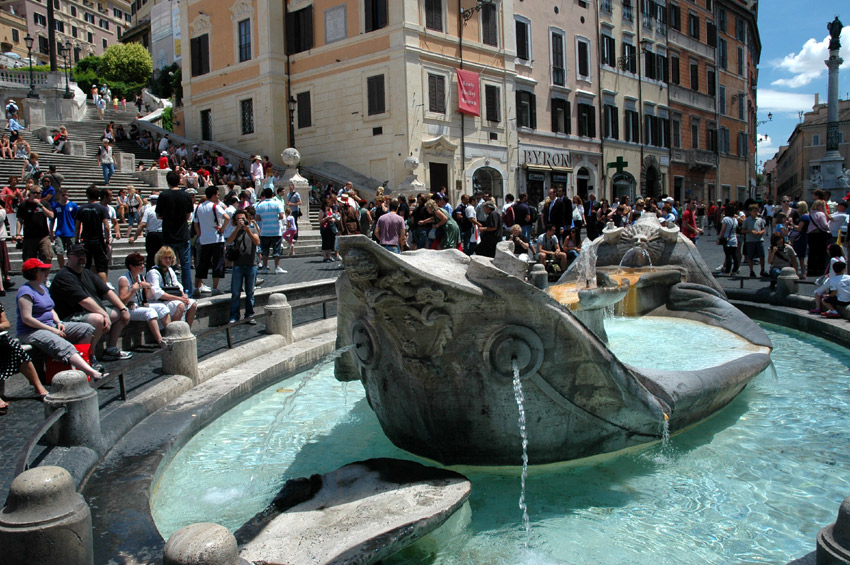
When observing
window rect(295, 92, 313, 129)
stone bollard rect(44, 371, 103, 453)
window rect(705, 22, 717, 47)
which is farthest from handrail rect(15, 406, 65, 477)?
window rect(705, 22, 717, 47)

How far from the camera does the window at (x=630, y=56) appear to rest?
3538 centimetres

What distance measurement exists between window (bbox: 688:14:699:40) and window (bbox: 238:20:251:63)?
2808cm

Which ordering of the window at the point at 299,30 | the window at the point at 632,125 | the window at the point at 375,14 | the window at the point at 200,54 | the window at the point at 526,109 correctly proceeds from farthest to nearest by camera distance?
1. the window at the point at 632,125
2. the window at the point at 200,54
3. the window at the point at 526,109
4. the window at the point at 299,30
5. the window at the point at 375,14

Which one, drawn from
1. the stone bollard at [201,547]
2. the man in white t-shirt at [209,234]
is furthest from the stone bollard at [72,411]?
the man in white t-shirt at [209,234]

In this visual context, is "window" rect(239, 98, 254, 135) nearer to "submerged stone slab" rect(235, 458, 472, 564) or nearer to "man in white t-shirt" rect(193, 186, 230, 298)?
"man in white t-shirt" rect(193, 186, 230, 298)

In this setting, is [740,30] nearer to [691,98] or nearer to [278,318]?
[691,98]

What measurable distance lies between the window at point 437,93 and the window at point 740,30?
1259 inches

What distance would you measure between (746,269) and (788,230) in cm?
135

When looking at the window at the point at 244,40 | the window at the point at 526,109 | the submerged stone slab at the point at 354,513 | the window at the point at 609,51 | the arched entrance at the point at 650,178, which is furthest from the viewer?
the arched entrance at the point at 650,178

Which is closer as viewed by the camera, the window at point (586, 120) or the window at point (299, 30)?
the window at point (299, 30)

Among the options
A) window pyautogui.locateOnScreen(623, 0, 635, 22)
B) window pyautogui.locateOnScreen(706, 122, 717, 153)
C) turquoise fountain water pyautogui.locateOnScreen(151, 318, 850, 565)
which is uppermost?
window pyautogui.locateOnScreen(623, 0, 635, 22)

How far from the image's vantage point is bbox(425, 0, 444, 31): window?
24812mm

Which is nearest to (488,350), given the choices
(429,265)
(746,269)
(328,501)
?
(429,265)

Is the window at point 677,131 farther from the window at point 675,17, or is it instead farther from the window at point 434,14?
the window at point 434,14
